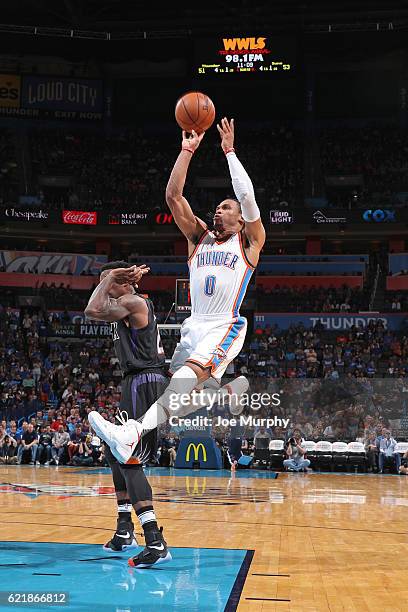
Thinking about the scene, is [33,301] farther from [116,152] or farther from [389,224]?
[389,224]

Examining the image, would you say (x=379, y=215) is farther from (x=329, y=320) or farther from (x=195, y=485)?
(x=195, y=485)

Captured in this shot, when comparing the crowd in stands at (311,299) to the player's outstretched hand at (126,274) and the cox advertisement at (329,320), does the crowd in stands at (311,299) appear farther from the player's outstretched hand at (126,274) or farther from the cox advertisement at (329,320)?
the player's outstretched hand at (126,274)

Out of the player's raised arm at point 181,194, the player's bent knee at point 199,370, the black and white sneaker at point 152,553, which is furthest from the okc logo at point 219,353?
the black and white sneaker at point 152,553

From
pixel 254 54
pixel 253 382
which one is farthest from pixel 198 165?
pixel 253 382

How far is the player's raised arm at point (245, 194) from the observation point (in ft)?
19.9

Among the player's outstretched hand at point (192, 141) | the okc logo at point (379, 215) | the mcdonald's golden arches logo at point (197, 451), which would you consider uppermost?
the okc logo at point (379, 215)

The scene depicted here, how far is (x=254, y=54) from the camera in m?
33.1

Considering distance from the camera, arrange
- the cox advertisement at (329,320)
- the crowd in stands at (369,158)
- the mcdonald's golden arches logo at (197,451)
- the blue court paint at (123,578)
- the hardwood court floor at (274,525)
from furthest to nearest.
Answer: the crowd in stands at (369,158), the cox advertisement at (329,320), the mcdonald's golden arches logo at (197,451), the hardwood court floor at (274,525), the blue court paint at (123,578)

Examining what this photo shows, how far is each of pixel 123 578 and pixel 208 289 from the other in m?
2.43

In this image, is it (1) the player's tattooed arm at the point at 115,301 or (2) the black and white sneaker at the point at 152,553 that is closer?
(2) the black and white sneaker at the point at 152,553

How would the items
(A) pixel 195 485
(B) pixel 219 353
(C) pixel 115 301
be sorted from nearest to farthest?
(B) pixel 219 353, (C) pixel 115 301, (A) pixel 195 485

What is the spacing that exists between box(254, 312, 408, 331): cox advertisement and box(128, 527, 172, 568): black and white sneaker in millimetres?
25489

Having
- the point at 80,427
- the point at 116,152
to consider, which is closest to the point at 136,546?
the point at 80,427

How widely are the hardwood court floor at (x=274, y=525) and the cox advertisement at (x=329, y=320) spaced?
15.0 meters
